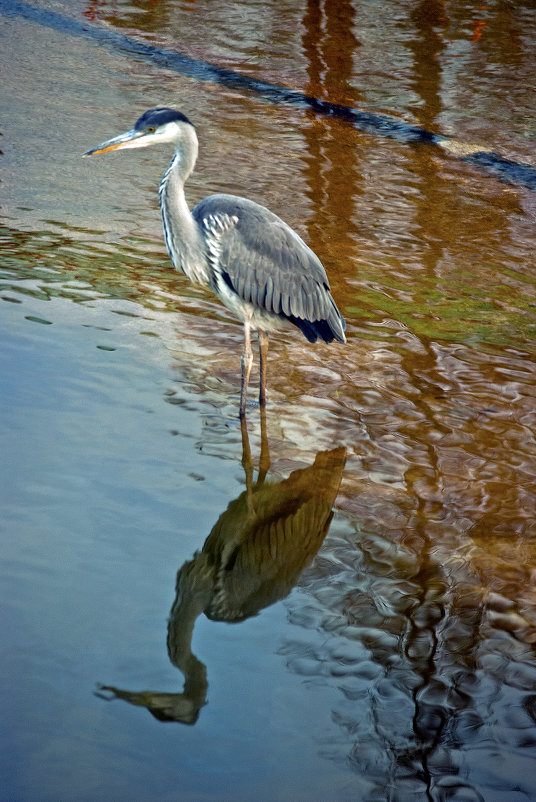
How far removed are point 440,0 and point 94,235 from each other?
11456 millimetres

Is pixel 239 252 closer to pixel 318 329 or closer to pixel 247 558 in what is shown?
pixel 318 329

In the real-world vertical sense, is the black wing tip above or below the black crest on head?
below

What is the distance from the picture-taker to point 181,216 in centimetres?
540

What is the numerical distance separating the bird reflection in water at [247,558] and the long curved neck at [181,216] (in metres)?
1.07

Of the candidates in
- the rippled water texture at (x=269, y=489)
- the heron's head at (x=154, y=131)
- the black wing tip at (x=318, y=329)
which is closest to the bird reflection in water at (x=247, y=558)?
the rippled water texture at (x=269, y=489)

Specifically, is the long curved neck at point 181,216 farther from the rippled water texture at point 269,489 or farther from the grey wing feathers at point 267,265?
the rippled water texture at point 269,489

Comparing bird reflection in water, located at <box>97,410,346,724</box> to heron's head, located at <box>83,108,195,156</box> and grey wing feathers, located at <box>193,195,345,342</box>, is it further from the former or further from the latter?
heron's head, located at <box>83,108,195,156</box>

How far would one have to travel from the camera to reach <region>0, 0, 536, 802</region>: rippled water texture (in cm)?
323

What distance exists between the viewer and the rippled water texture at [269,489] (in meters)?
3.23

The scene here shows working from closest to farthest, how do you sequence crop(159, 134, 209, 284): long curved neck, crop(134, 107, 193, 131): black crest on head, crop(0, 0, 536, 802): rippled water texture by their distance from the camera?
crop(0, 0, 536, 802): rippled water texture < crop(134, 107, 193, 131): black crest on head < crop(159, 134, 209, 284): long curved neck

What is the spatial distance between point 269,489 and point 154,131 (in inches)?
87.0

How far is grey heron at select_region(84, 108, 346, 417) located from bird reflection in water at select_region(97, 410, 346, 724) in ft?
2.25

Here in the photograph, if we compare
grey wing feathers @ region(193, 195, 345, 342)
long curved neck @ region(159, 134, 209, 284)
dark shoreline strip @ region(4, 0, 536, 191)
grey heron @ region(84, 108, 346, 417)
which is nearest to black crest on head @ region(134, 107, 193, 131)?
grey heron @ region(84, 108, 346, 417)

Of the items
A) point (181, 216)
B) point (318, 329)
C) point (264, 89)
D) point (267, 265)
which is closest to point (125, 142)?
point (181, 216)
